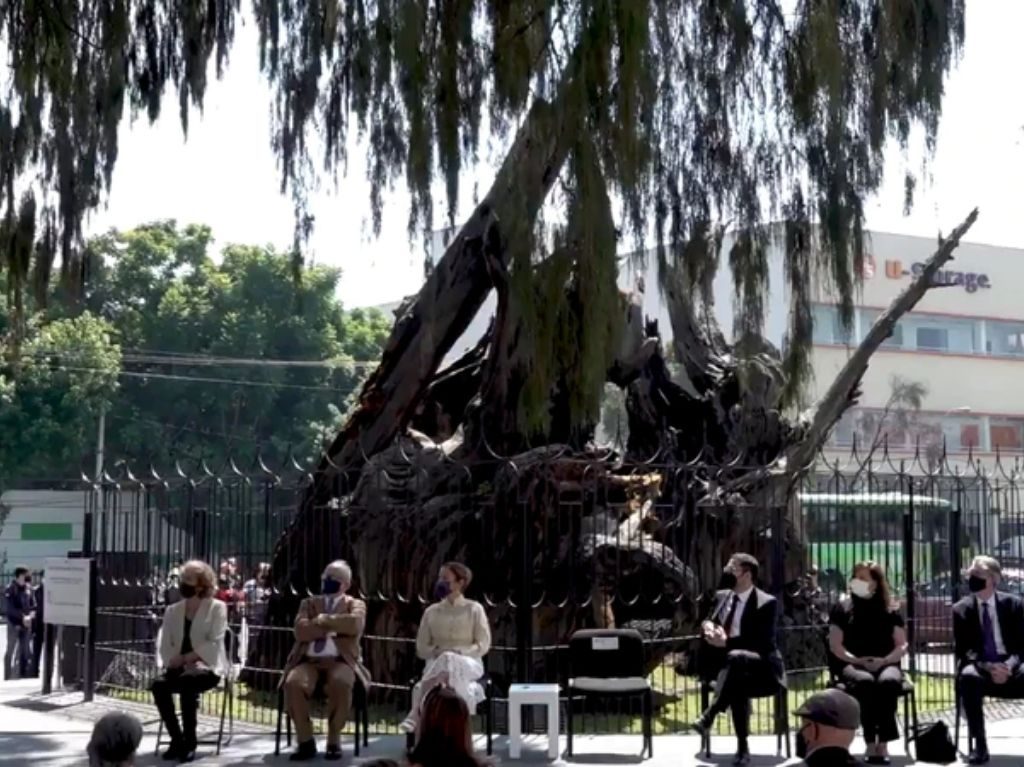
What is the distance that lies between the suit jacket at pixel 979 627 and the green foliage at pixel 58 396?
113 feet

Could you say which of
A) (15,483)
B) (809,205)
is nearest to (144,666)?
(809,205)

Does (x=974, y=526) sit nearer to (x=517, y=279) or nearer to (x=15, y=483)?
(x=517, y=279)

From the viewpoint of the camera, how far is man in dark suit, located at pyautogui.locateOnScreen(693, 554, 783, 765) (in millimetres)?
11844

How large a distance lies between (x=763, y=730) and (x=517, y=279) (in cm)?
591

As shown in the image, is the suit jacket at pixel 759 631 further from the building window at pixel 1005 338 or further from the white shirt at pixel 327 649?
the building window at pixel 1005 338

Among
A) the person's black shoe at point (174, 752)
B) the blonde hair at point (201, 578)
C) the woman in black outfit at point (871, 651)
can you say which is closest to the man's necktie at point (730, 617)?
the woman in black outfit at point (871, 651)

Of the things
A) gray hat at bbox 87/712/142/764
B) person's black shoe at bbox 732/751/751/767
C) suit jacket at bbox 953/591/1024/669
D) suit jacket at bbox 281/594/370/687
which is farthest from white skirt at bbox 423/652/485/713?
gray hat at bbox 87/712/142/764

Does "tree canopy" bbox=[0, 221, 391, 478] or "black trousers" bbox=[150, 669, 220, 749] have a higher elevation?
"tree canopy" bbox=[0, 221, 391, 478]

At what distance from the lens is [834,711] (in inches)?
231

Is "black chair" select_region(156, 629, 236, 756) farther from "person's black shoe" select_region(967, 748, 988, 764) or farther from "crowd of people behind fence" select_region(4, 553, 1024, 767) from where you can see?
"person's black shoe" select_region(967, 748, 988, 764)

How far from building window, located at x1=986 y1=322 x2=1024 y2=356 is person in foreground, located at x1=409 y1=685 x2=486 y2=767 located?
1920 inches

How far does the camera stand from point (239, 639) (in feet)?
48.5

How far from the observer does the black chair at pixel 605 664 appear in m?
12.4

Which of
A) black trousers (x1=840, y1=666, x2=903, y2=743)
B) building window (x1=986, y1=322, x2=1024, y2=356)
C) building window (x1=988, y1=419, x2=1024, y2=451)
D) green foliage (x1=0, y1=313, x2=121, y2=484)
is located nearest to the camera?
black trousers (x1=840, y1=666, x2=903, y2=743)
